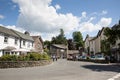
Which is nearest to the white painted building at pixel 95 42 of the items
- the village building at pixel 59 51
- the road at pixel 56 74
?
the village building at pixel 59 51

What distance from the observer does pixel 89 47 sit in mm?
80562

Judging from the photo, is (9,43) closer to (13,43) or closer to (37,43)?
(13,43)

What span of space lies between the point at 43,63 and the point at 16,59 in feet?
17.8

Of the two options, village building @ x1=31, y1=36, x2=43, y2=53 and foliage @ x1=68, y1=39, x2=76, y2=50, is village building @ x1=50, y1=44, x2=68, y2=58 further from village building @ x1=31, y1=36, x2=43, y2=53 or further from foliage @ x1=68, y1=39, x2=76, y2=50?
village building @ x1=31, y1=36, x2=43, y2=53

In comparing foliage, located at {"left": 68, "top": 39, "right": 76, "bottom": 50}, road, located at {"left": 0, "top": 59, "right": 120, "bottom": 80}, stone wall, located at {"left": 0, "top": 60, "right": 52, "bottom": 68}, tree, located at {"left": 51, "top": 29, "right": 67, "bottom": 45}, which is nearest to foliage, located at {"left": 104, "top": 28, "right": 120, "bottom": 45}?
road, located at {"left": 0, "top": 59, "right": 120, "bottom": 80}

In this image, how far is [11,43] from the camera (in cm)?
3869

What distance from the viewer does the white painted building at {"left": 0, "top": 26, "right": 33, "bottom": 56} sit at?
35.6m

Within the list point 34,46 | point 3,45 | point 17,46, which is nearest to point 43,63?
point 3,45

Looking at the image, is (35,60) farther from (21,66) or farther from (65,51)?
(65,51)

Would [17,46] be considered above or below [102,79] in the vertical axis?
above

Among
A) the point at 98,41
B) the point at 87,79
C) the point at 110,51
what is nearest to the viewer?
the point at 87,79

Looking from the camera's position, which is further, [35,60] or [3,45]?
[3,45]

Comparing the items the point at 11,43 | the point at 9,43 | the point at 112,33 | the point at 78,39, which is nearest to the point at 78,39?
the point at 78,39

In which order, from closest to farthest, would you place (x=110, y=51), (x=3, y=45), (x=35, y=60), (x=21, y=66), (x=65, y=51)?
(x=21, y=66) < (x=35, y=60) < (x=3, y=45) < (x=110, y=51) < (x=65, y=51)
